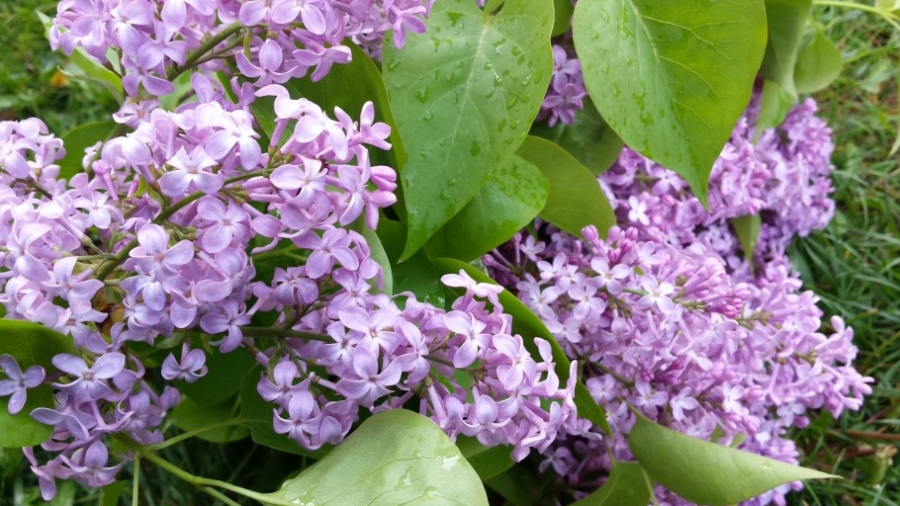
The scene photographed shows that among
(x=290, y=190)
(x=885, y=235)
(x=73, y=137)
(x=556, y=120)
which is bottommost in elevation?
(x=885, y=235)

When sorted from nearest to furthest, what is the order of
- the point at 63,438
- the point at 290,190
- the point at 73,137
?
1. the point at 290,190
2. the point at 63,438
3. the point at 73,137

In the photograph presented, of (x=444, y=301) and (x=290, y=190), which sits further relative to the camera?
(x=444, y=301)

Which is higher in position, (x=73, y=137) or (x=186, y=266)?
(x=186, y=266)

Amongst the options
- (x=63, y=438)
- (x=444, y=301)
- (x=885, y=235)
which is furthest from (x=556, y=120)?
(x=885, y=235)

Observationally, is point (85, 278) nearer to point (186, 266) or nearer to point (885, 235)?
point (186, 266)

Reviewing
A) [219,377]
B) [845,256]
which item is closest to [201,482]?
[219,377]

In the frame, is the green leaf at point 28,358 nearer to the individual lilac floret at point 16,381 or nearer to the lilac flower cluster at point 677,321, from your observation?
Result: the individual lilac floret at point 16,381

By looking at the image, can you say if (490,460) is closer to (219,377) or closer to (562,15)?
(219,377)
